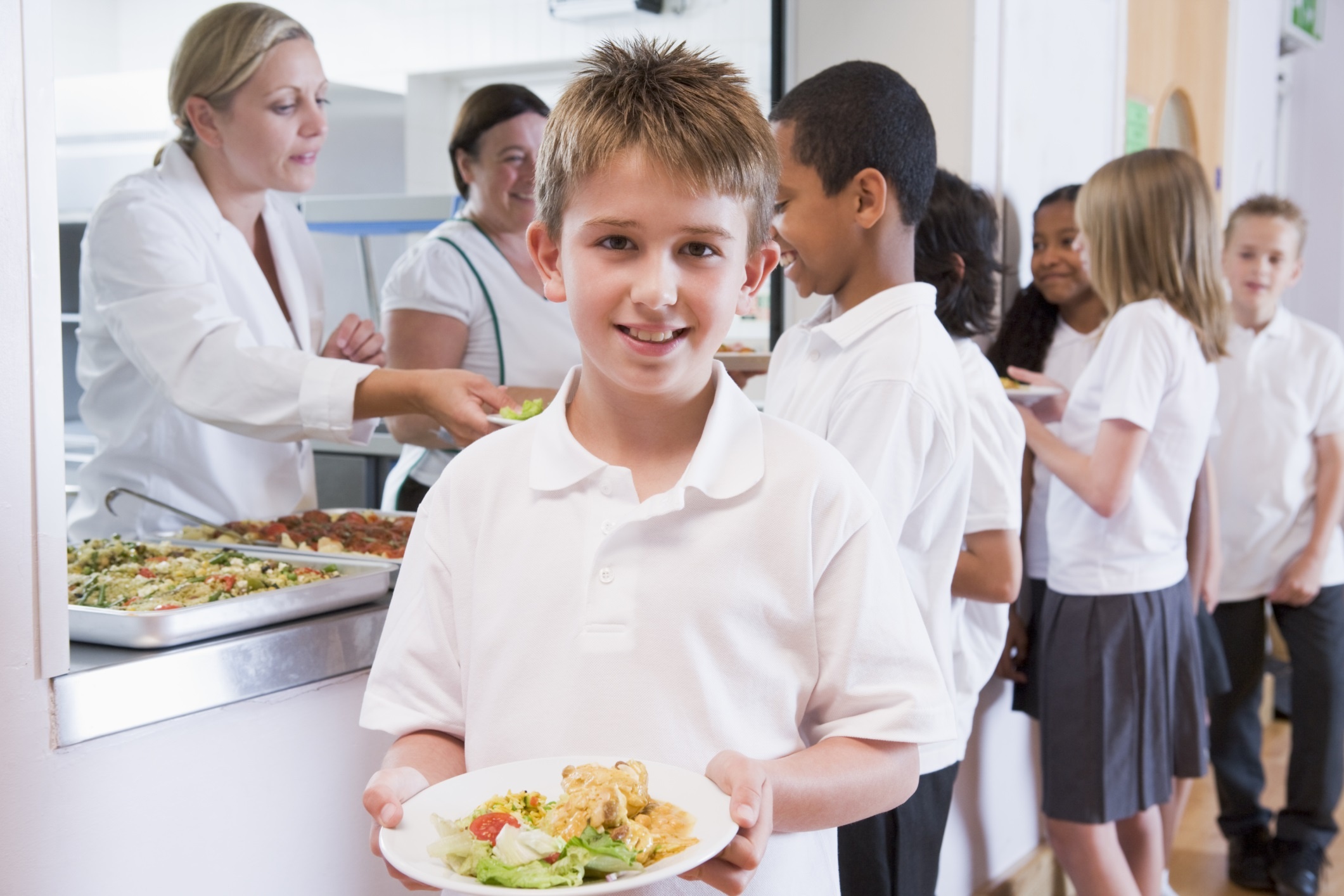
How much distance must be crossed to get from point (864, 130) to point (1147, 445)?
42.8 inches

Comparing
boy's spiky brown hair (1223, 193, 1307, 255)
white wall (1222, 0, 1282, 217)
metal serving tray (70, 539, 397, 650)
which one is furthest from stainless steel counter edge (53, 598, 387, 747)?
white wall (1222, 0, 1282, 217)

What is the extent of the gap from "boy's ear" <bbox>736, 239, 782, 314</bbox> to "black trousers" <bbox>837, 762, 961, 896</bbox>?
71cm

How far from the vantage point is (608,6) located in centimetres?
413

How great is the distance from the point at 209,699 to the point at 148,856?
0.50 ft

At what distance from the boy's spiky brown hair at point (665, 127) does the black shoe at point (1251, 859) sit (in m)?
2.50

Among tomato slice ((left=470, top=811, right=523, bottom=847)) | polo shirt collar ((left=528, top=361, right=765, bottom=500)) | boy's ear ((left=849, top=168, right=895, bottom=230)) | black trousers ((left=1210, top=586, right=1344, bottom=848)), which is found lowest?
black trousers ((left=1210, top=586, right=1344, bottom=848))

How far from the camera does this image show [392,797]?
0.83 metres

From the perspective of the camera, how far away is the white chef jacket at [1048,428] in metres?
2.48

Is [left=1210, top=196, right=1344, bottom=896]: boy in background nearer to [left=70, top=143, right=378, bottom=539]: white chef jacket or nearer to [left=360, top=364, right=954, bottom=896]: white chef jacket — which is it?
[left=70, top=143, right=378, bottom=539]: white chef jacket

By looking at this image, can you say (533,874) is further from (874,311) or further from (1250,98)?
(1250,98)

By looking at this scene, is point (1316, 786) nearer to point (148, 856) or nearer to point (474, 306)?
point (474, 306)

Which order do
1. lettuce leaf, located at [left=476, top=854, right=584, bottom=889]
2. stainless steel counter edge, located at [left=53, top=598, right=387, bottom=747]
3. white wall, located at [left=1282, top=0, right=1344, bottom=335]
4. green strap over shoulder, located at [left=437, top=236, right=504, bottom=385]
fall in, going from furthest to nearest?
white wall, located at [left=1282, top=0, right=1344, bottom=335]
green strap over shoulder, located at [left=437, top=236, right=504, bottom=385]
stainless steel counter edge, located at [left=53, top=598, right=387, bottom=747]
lettuce leaf, located at [left=476, top=854, right=584, bottom=889]

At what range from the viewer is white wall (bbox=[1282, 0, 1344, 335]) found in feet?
18.2

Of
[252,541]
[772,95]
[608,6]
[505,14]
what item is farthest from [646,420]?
[505,14]
